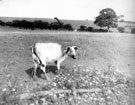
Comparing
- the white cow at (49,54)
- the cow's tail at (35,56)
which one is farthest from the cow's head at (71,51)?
the cow's tail at (35,56)

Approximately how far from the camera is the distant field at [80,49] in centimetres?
211

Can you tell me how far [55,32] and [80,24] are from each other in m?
0.31

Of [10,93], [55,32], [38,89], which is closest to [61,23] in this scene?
[55,32]

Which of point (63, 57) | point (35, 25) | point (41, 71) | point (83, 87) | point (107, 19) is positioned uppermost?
point (107, 19)

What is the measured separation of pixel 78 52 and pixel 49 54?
1.09ft

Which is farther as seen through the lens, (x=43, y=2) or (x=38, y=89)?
(x=43, y=2)

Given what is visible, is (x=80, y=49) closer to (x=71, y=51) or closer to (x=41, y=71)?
(x=71, y=51)

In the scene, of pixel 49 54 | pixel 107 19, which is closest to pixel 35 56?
pixel 49 54

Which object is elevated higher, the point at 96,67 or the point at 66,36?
the point at 66,36

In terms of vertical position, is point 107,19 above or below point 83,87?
above

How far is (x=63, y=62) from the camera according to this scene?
217cm

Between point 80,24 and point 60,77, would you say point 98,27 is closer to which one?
point 80,24

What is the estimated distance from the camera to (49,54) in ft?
7.14

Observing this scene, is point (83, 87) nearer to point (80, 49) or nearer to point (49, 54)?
point (80, 49)
